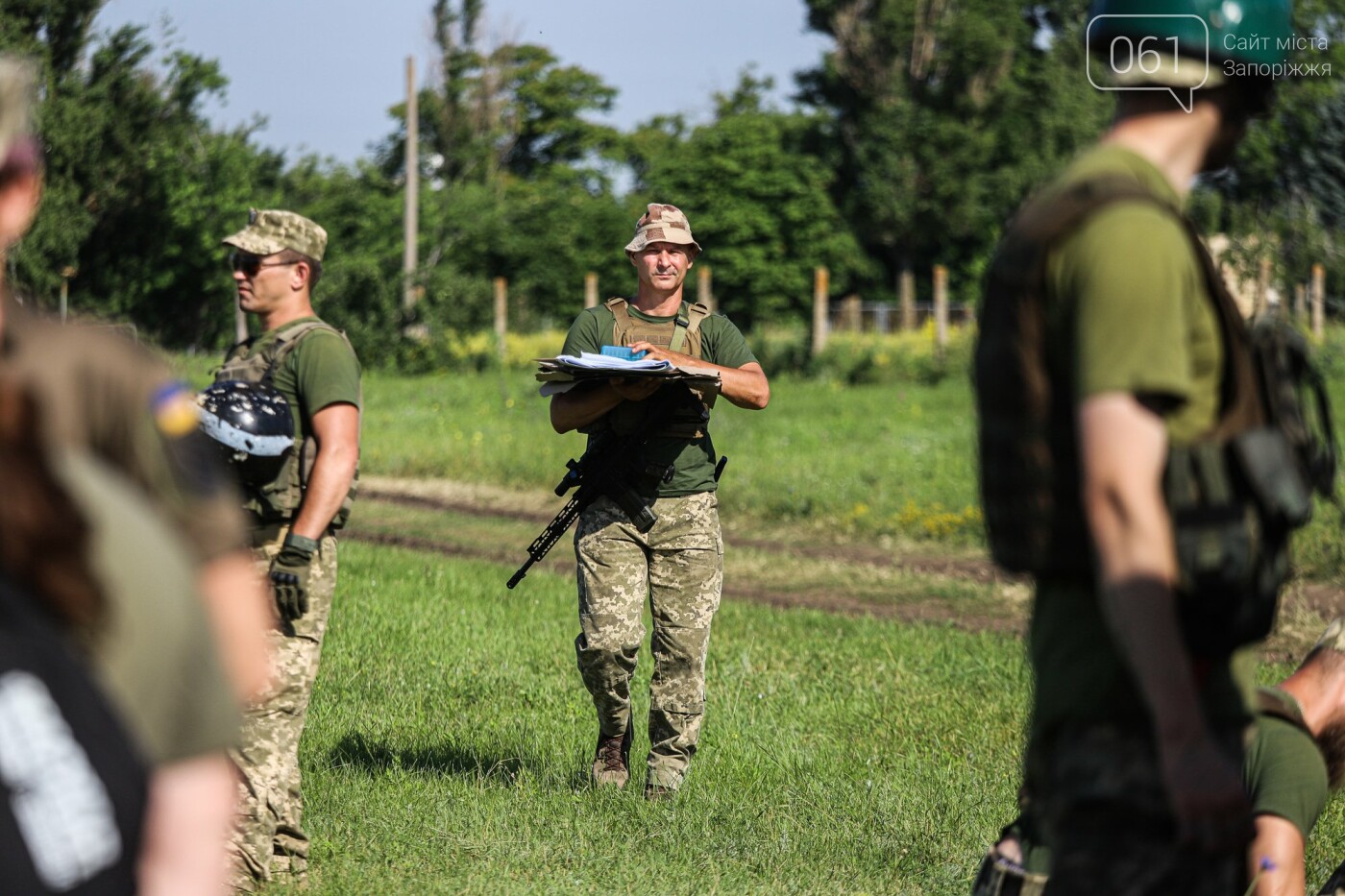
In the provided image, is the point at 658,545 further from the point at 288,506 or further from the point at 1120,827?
the point at 1120,827

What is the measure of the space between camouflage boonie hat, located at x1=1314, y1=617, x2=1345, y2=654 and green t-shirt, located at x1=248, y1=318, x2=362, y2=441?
2.84 meters

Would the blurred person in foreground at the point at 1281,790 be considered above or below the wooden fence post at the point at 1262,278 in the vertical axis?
below

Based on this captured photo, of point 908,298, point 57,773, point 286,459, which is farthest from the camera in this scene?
point 908,298

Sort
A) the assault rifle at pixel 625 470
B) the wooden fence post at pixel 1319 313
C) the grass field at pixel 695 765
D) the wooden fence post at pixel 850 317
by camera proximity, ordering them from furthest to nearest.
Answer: the wooden fence post at pixel 850 317
the wooden fence post at pixel 1319 313
the assault rifle at pixel 625 470
the grass field at pixel 695 765

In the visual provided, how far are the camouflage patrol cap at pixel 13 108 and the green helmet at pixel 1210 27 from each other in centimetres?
163

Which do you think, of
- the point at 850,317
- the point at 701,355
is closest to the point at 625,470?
the point at 701,355

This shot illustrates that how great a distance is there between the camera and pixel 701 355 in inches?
258

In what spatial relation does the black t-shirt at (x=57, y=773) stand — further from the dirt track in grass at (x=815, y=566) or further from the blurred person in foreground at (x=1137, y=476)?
the dirt track in grass at (x=815, y=566)

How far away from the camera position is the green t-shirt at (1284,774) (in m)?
3.40

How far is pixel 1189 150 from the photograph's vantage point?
2529 millimetres

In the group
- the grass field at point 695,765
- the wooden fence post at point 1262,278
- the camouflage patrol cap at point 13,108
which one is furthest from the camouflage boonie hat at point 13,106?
the wooden fence post at point 1262,278

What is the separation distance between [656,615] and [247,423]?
244 centimetres

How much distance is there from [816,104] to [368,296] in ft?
123

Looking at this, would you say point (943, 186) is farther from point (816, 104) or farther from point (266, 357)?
point (266, 357)
